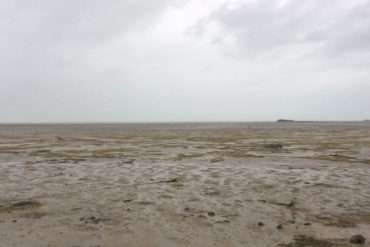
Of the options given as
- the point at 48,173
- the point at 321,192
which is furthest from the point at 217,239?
the point at 48,173

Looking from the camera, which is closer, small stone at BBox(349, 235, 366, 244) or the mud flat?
small stone at BBox(349, 235, 366, 244)

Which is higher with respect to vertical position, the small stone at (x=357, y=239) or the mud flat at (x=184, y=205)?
the small stone at (x=357, y=239)

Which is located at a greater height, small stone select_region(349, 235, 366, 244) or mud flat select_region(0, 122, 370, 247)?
small stone select_region(349, 235, 366, 244)

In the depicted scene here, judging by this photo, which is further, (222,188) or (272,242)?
(222,188)

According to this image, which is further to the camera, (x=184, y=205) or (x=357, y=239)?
(x=184, y=205)

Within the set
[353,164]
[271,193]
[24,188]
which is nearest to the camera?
[271,193]

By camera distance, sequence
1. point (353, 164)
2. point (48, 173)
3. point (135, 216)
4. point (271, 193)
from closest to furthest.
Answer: point (135, 216), point (271, 193), point (48, 173), point (353, 164)

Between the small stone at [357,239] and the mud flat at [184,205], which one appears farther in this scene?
the mud flat at [184,205]

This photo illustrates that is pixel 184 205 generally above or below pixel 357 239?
below

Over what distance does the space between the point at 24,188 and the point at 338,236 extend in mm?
9101

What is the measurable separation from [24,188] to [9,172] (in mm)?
3701

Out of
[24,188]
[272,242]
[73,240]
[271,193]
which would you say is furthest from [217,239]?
[24,188]

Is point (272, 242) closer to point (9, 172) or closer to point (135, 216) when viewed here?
point (135, 216)

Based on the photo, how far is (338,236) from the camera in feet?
17.1
